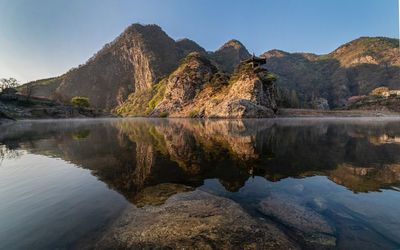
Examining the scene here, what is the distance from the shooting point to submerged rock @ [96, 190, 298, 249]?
7.89 meters

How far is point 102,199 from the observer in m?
12.8

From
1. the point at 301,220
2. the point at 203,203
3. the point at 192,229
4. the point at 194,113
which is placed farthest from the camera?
the point at 194,113

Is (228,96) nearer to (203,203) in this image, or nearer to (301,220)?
(203,203)

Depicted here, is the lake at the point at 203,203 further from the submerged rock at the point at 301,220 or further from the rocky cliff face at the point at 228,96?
the rocky cliff face at the point at 228,96

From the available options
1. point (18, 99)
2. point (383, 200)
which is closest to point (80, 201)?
point (383, 200)

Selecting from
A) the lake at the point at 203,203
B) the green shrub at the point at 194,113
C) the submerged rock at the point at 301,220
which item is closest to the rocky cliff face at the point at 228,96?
the green shrub at the point at 194,113

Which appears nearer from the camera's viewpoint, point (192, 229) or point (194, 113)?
point (192, 229)

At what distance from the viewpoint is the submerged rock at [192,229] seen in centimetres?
789

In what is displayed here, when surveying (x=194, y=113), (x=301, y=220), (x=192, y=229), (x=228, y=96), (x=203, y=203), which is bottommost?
(x=301, y=220)

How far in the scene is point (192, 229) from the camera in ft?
29.1

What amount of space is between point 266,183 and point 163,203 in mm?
6775

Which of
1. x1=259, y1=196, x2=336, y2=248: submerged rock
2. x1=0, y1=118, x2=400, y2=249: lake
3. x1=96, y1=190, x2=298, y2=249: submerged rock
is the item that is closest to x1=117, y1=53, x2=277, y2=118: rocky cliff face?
x1=0, y1=118, x2=400, y2=249: lake

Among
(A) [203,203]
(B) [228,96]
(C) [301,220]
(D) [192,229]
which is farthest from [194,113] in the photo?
(D) [192,229]

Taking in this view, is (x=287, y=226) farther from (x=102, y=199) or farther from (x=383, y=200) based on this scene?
(x=102, y=199)
